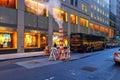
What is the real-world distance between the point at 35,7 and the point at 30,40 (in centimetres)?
511

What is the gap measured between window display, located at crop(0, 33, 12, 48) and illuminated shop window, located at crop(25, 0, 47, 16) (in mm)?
5307

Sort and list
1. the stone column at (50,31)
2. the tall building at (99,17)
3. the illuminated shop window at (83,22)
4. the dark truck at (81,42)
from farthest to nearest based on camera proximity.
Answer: the tall building at (99,17)
the illuminated shop window at (83,22)
the stone column at (50,31)
the dark truck at (81,42)

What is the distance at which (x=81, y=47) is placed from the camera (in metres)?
28.7

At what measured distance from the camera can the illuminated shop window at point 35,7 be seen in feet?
87.2

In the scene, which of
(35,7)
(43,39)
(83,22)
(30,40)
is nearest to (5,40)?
(30,40)

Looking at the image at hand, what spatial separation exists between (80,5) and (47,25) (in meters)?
17.6

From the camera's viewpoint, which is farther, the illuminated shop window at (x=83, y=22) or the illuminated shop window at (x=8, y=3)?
the illuminated shop window at (x=83, y=22)

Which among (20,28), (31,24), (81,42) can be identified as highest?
(31,24)

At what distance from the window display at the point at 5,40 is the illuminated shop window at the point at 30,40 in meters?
2.99

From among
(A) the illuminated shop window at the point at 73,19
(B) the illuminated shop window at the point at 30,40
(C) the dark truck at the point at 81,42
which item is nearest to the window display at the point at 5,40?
(B) the illuminated shop window at the point at 30,40

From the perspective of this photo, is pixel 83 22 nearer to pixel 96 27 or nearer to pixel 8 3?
pixel 96 27

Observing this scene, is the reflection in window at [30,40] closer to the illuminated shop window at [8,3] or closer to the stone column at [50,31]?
the stone column at [50,31]

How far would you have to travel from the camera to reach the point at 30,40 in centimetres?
2752

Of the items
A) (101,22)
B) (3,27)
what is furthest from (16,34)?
(101,22)
